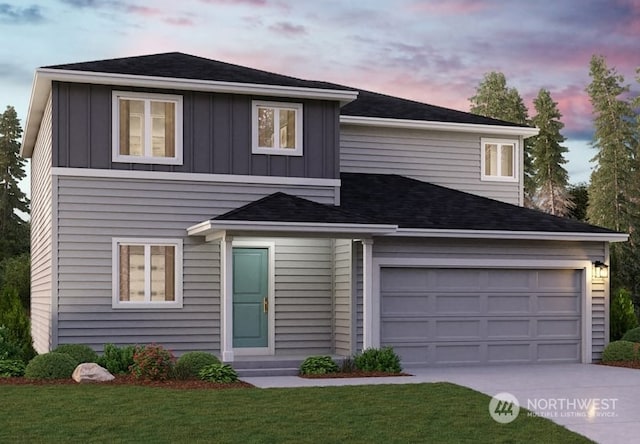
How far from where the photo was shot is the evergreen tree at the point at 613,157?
42094 mm

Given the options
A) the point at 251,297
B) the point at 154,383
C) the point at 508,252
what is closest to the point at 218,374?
the point at 154,383

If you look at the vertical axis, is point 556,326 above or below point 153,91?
below

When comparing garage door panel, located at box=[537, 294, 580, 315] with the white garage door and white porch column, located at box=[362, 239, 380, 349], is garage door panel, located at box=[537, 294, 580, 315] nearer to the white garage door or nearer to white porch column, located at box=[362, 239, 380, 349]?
the white garage door

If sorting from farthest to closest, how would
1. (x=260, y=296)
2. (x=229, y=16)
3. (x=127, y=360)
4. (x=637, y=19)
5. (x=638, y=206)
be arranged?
(x=638, y=206) < (x=637, y=19) < (x=229, y=16) < (x=260, y=296) < (x=127, y=360)

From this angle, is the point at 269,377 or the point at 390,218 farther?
the point at 390,218

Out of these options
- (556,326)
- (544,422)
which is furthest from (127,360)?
(556,326)

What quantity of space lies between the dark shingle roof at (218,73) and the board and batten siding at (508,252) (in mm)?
3250

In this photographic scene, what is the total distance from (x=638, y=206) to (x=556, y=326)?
26.4 meters

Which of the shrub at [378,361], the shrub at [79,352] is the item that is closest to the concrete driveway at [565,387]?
the shrub at [378,361]

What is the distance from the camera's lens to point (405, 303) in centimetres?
1705

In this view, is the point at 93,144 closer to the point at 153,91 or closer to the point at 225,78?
the point at 153,91

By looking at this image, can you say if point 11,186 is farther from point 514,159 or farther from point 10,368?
point 10,368

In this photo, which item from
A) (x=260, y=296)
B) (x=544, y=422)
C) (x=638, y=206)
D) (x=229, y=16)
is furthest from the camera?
(x=638, y=206)

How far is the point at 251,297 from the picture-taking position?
1705cm
